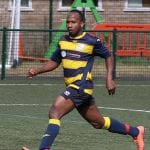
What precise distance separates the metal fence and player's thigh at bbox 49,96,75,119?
11.8 meters

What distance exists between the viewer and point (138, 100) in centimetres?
1541

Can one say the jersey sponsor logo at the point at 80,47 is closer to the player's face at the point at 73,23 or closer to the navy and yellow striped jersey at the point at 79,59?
the navy and yellow striped jersey at the point at 79,59

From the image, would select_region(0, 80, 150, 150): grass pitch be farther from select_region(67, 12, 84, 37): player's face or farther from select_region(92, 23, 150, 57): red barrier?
select_region(92, 23, 150, 57): red barrier

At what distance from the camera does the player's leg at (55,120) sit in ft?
26.3

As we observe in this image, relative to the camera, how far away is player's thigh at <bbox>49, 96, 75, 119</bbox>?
8156 millimetres

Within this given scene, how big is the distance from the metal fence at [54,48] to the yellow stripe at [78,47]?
11.5 metres

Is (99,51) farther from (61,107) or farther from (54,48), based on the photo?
(54,48)

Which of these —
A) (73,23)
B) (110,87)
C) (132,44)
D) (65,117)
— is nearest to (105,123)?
(110,87)

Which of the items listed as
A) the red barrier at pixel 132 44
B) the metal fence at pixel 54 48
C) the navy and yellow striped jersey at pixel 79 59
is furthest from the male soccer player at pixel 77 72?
the red barrier at pixel 132 44

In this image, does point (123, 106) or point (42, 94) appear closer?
point (123, 106)

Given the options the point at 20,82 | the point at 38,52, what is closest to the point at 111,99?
the point at 20,82

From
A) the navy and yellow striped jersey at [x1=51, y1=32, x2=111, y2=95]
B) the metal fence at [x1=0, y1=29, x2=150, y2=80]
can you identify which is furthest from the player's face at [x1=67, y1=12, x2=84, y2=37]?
the metal fence at [x1=0, y1=29, x2=150, y2=80]

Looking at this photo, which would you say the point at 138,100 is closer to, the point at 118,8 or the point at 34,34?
the point at 34,34

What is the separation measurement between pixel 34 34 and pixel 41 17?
212 inches
